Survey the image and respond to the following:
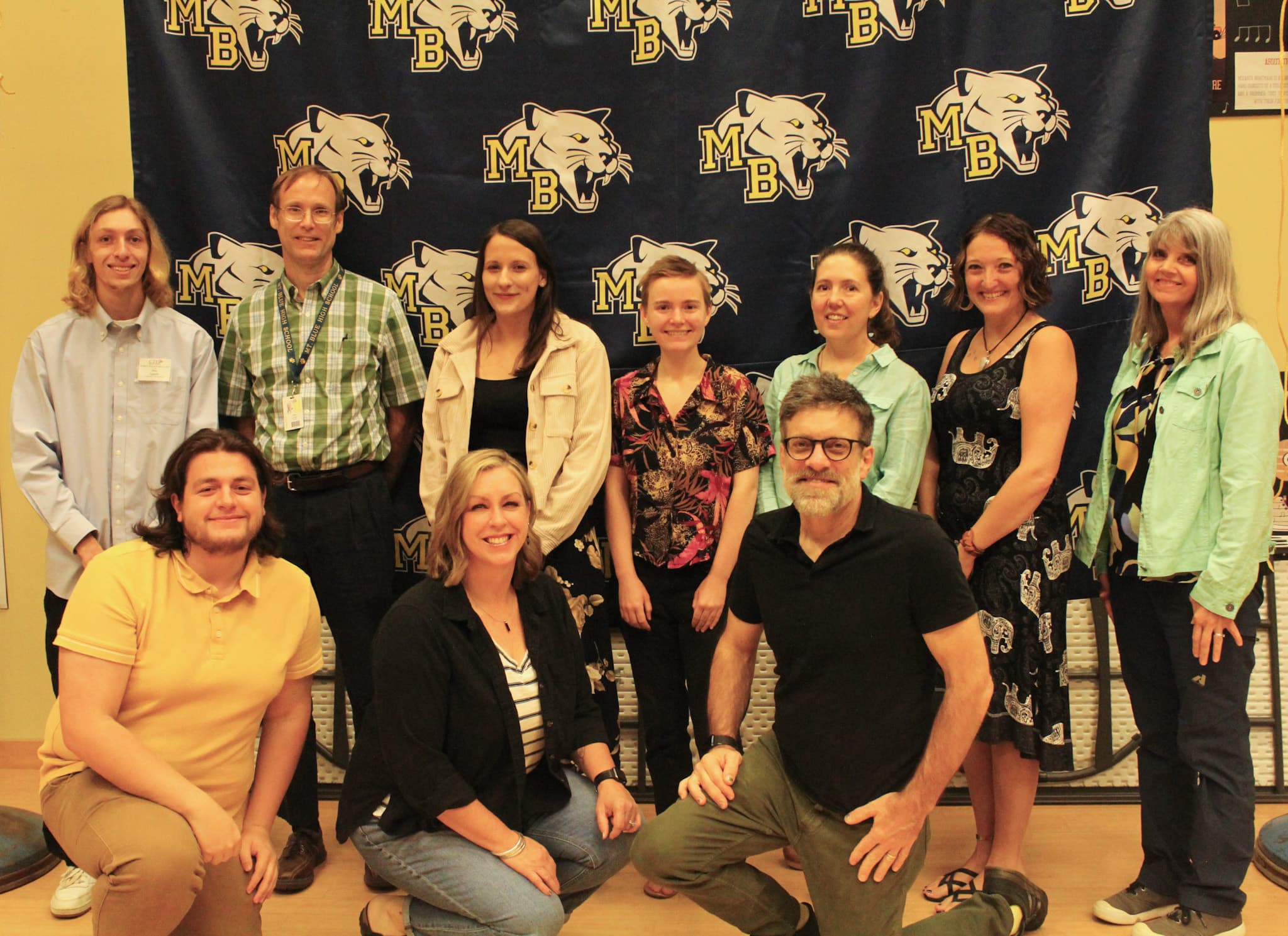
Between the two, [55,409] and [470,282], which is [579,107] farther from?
[55,409]

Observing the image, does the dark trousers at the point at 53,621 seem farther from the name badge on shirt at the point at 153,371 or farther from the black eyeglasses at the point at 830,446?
the black eyeglasses at the point at 830,446

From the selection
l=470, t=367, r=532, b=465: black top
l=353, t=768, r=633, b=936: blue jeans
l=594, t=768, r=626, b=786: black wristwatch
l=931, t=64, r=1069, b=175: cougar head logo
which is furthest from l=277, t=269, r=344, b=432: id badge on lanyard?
l=931, t=64, r=1069, b=175: cougar head logo

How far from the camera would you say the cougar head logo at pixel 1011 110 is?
3.11m

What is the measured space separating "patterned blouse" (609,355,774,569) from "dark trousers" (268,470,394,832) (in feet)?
2.46

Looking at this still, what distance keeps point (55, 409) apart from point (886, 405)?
88.5 inches

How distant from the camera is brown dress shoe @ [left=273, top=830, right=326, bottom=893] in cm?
287

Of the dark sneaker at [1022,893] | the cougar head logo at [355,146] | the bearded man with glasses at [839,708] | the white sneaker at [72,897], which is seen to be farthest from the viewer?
the cougar head logo at [355,146]

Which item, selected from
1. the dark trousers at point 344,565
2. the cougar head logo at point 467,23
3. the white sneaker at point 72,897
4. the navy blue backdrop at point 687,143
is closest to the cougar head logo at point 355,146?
the navy blue backdrop at point 687,143

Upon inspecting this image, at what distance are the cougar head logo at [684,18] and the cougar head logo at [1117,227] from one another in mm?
1178

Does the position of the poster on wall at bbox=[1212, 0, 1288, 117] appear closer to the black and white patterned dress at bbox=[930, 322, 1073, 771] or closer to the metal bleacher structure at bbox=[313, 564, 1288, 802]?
the black and white patterned dress at bbox=[930, 322, 1073, 771]

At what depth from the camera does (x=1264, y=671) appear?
3318 millimetres

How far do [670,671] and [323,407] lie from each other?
122 centimetres

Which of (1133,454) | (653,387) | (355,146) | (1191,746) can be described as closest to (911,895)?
(1191,746)

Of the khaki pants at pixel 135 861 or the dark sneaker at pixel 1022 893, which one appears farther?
the dark sneaker at pixel 1022 893
